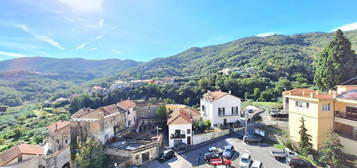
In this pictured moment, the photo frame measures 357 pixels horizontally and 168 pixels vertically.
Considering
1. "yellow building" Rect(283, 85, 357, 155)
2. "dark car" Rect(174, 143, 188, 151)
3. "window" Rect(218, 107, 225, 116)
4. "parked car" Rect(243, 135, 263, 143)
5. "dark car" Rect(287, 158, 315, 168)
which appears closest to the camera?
"dark car" Rect(287, 158, 315, 168)

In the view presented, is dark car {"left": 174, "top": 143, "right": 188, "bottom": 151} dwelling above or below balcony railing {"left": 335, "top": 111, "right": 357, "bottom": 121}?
below

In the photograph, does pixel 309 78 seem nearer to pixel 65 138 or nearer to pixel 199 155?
pixel 199 155

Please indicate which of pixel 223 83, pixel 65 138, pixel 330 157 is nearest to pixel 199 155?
pixel 330 157

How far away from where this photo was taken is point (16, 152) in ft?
78.3

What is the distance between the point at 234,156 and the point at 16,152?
30.9 m

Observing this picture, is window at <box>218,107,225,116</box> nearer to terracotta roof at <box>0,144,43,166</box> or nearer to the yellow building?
the yellow building

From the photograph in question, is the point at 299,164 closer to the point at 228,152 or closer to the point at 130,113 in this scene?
the point at 228,152

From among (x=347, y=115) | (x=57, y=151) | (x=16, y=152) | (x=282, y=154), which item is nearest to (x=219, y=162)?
(x=282, y=154)

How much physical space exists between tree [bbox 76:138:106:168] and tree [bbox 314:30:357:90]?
163 feet

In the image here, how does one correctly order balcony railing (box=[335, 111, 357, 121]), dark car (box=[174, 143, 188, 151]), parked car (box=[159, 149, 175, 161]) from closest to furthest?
balcony railing (box=[335, 111, 357, 121]) < parked car (box=[159, 149, 175, 161]) < dark car (box=[174, 143, 188, 151])

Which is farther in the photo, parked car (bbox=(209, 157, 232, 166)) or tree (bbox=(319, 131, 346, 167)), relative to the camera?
parked car (bbox=(209, 157, 232, 166))

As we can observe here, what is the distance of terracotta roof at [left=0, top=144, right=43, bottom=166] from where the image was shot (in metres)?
22.6

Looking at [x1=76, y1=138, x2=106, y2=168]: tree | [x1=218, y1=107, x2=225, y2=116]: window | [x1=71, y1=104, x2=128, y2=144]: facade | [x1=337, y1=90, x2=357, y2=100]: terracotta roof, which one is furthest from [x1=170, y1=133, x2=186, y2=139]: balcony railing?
[x1=337, y1=90, x2=357, y2=100]: terracotta roof

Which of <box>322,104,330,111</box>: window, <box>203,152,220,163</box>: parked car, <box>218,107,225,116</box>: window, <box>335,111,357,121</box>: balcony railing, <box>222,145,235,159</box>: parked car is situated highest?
<box>322,104,330,111</box>: window
